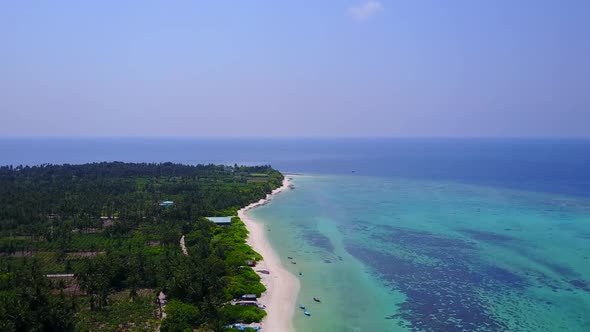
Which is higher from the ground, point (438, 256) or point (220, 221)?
point (220, 221)

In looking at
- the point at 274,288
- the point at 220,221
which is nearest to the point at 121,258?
the point at 274,288

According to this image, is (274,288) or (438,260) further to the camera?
(438,260)

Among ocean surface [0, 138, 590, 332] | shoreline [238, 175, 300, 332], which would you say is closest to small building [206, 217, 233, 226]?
shoreline [238, 175, 300, 332]

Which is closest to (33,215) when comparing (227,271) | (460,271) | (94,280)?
(94,280)

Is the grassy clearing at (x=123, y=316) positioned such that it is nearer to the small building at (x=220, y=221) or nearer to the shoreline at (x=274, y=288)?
the shoreline at (x=274, y=288)

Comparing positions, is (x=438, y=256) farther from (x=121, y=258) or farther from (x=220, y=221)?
(x=121, y=258)

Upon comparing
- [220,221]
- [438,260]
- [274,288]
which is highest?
[220,221]

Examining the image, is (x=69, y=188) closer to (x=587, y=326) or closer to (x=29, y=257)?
(x=29, y=257)
